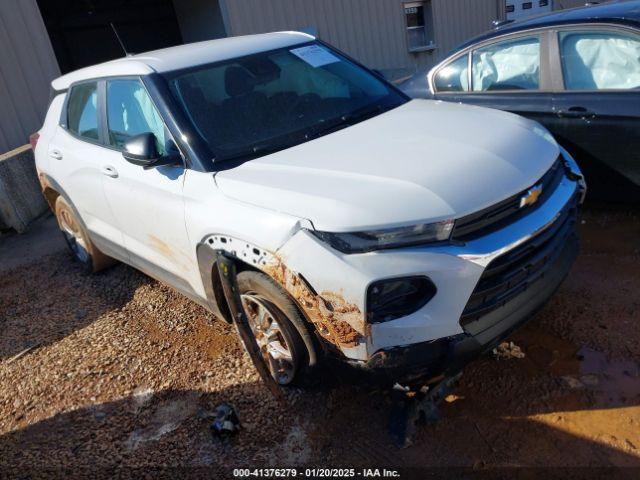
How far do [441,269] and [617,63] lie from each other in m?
2.79

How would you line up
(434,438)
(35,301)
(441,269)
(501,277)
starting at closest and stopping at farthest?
(441,269) → (501,277) → (434,438) → (35,301)

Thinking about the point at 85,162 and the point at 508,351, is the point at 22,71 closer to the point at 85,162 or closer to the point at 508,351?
the point at 85,162

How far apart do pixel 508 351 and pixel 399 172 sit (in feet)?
4.19

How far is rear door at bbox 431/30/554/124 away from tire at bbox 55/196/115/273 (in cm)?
338

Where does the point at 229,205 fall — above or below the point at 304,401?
above

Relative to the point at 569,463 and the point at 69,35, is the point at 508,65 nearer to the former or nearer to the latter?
the point at 569,463

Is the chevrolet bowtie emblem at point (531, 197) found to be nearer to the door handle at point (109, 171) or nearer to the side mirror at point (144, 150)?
the side mirror at point (144, 150)

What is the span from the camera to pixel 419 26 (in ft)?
41.7

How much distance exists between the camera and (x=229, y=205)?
259 cm

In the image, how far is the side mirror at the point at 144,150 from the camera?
2.90m

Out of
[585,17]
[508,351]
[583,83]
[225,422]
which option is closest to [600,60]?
[583,83]

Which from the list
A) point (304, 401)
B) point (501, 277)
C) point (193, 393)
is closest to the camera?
point (501, 277)

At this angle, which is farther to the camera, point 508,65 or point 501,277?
point 508,65

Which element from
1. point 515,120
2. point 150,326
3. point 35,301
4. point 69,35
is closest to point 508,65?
point 515,120
